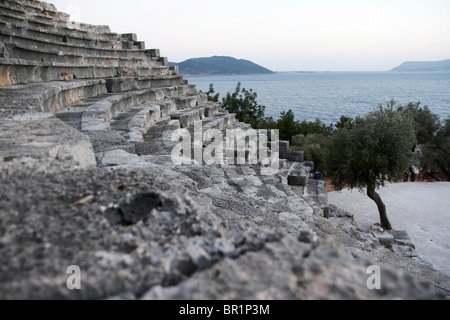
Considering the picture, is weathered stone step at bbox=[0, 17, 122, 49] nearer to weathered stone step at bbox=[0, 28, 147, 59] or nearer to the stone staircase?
the stone staircase

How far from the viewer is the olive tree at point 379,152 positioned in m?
15.3

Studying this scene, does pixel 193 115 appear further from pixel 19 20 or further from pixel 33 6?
pixel 33 6

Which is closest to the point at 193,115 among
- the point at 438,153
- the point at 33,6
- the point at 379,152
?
the point at 33,6

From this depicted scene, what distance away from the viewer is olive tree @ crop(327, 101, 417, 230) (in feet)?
50.2

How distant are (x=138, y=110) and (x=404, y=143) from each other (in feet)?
38.7

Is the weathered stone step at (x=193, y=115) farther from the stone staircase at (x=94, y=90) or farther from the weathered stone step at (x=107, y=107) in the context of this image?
the weathered stone step at (x=107, y=107)

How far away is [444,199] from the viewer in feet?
60.8

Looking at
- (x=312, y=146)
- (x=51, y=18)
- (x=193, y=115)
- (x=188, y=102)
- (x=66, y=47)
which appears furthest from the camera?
(x=312, y=146)

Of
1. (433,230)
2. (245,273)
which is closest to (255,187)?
(245,273)

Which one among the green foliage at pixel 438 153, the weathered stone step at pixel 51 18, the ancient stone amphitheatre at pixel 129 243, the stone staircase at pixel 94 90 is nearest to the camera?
the ancient stone amphitheatre at pixel 129 243

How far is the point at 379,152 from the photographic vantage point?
15664mm

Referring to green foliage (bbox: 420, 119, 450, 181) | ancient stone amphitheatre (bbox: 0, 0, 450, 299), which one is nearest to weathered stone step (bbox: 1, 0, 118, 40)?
ancient stone amphitheatre (bbox: 0, 0, 450, 299)

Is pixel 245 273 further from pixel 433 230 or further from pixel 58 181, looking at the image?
pixel 433 230

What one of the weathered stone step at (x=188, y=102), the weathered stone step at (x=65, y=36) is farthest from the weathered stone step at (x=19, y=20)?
the weathered stone step at (x=188, y=102)
